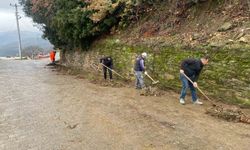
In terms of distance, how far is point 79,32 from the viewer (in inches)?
883

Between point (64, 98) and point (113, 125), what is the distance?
502 centimetres

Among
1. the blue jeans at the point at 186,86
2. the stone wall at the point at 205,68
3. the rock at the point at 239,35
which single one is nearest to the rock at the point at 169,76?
the stone wall at the point at 205,68

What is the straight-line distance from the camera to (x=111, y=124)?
1034 centimetres

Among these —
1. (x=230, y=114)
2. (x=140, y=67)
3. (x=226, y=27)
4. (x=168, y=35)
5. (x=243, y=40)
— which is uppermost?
(x=226, y=27)

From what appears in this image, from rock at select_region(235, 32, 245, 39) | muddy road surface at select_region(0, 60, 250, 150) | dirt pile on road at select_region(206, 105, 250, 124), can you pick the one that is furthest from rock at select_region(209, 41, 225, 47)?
dirt pile on road at select_region(206, 105, 250, 124)

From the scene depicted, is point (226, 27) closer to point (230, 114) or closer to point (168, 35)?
point (168, 35)

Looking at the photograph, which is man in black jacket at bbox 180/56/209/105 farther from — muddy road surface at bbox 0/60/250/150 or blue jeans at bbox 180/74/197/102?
muddy road surface at bbox 0/60/250/150

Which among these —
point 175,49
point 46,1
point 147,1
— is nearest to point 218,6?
point 175,49

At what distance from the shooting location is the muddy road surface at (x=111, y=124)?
8.66 metres

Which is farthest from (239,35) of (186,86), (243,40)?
(186,86)

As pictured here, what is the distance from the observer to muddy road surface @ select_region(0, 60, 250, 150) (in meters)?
8.66

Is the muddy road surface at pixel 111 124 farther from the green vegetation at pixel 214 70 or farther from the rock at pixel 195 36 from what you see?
the rock at pixel 195 36

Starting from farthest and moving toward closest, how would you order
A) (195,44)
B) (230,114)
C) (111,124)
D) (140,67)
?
(140,67)
(195,44)
(230,114)
(111,124)

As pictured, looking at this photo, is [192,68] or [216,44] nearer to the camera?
[192,68]
